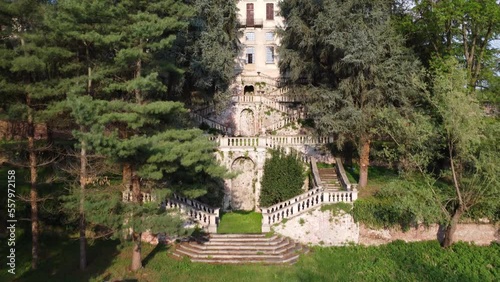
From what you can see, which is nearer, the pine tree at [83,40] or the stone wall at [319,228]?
the pine tree at [83,40]

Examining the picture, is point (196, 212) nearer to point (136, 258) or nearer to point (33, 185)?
point (136, 258)

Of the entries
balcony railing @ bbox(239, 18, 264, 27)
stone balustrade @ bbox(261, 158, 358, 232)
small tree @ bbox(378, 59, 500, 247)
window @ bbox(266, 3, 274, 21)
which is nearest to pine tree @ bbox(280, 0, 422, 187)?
small tree @ bbox(378, 59, 500, 247)

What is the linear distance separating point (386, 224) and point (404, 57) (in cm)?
909

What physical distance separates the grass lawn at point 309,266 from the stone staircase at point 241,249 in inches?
16.8

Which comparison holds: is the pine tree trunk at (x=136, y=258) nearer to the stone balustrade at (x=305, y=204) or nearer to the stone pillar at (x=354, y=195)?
the stone balustrade at (x=305, y=204)

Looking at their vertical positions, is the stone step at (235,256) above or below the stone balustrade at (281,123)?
below

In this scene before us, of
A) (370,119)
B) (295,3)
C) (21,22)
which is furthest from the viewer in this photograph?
(295,3)

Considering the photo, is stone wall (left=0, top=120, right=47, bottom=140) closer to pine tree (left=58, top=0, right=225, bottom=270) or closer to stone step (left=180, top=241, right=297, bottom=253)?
pine tree (left=58, top=0, right=225, bottom=270)

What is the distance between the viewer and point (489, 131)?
15.7 m

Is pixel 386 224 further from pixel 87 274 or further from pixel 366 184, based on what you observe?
pixel 87 274

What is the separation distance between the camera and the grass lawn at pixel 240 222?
18.2m

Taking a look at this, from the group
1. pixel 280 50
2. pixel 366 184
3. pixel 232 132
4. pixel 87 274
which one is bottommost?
pixel 87 274

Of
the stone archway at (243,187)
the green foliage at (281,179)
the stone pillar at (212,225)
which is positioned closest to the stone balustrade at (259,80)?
the stone archway at (243,187)

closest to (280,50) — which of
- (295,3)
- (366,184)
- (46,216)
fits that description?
(295,3)
